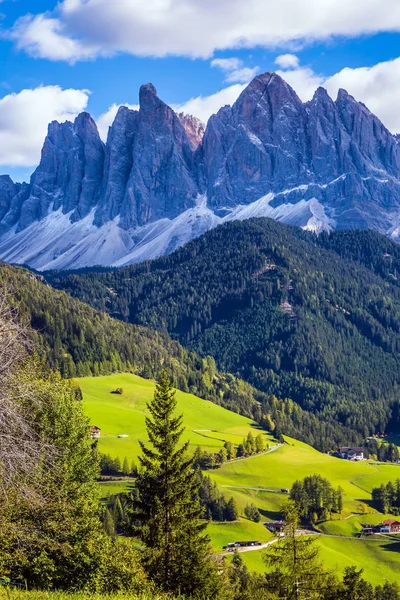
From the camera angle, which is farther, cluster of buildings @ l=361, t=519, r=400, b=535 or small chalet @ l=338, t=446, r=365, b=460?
small chalet @ l=338, t=446, r=365, b=460

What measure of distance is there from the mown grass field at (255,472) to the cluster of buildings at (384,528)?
1941mm

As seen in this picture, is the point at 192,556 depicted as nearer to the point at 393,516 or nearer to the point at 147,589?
the point at 147,589

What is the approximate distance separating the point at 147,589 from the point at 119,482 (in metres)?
83.3

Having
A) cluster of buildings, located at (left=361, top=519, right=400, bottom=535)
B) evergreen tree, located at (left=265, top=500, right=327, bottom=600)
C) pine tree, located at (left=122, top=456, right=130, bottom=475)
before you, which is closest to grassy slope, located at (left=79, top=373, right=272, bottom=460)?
pine tree, located at (left=122, top=456, right=130, bottom=475)

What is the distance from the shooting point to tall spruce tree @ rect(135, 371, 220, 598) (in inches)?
1501

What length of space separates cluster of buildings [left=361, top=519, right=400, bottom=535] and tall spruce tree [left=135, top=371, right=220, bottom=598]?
267 ft

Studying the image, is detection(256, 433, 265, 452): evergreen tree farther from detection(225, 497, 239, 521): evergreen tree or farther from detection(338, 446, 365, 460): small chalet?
detection(225, 497, 239, 521): evergreen tree

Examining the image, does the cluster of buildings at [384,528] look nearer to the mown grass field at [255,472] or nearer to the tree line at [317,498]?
the mown grass field at [255,472]

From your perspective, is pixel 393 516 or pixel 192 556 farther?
pixel 393 516

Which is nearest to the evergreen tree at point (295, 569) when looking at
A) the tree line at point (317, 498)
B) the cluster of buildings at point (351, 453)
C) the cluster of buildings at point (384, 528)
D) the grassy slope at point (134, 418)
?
the cluster of buildings at point (384, 528)

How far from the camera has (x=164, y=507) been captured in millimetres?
39438

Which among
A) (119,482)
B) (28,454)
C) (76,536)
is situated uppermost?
(28,454)

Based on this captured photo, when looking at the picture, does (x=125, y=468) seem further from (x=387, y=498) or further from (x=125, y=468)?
(x=387, y=498)

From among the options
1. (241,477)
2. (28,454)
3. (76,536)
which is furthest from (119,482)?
(28,454)
